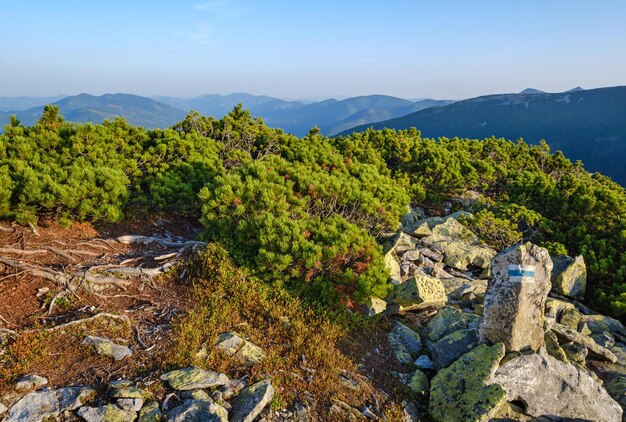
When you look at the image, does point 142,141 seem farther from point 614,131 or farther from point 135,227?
point 614,131

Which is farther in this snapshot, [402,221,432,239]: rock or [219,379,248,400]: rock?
[402,221,432,239]: rock

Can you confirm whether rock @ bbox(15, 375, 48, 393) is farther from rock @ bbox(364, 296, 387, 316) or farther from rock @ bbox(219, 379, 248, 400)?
rock @ bbox(364, 296, 387, 316)

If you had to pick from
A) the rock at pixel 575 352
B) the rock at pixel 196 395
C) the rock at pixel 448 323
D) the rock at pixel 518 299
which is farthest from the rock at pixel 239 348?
the rock at pixel 575 352

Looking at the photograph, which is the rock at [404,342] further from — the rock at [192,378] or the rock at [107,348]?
the rock at [107,348]

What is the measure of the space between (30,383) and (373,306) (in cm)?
588

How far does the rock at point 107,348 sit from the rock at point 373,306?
458 cm

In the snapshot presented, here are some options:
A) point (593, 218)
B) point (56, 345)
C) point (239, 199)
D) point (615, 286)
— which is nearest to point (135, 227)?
point (239, 199)

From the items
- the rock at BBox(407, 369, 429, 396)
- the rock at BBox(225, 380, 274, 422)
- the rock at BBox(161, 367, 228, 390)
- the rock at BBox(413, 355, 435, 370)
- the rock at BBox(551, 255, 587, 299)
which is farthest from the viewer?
the rock at BBox(551, 255, 587, 299)

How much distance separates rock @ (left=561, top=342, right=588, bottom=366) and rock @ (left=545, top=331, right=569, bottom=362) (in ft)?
1.10

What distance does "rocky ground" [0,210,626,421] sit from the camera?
16.5 feet

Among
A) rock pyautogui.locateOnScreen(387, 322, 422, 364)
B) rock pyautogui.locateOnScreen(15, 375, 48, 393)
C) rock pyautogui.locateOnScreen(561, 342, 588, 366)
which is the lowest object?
rock pyautogui.locateOnScreen(561, 342, 588, 366)

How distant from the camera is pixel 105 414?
15.1 feet

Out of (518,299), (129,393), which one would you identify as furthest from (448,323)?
(129,393)

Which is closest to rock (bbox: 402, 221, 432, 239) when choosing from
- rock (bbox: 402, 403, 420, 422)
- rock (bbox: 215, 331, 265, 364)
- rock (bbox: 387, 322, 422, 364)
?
rock (bbox: 387, 322, 422, 364)
